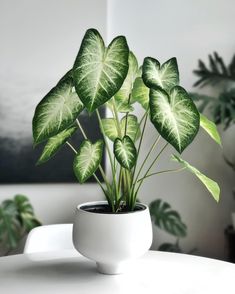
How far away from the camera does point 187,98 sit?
0.89m

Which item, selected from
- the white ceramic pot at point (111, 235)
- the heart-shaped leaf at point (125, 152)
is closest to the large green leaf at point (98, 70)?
the heart-shaped leaf at point (125, 152)

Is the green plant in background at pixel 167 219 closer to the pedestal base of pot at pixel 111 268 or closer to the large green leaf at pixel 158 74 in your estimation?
the pedestal base of pot at pixel 111 268

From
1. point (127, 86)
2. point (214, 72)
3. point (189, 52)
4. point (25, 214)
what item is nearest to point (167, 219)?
point (25, 214)

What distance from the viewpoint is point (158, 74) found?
38.4 inches

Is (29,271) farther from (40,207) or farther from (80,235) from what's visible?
Answer: (40,207)

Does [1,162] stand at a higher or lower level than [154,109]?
lower

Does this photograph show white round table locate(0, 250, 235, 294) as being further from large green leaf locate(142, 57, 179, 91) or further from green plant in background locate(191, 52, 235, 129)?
green plant in background locate(191, 52, 235, 129)

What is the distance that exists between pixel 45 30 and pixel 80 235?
5.93 ft

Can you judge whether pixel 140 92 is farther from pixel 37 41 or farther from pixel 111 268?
pixel 37 41

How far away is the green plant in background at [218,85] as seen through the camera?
7.90 feet

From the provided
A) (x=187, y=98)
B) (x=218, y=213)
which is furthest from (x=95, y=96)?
(x=218, y=213)

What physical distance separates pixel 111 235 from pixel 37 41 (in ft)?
5.99

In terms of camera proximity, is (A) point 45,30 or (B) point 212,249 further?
(B) point 212,249

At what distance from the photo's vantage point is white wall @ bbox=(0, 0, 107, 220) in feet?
8.00
